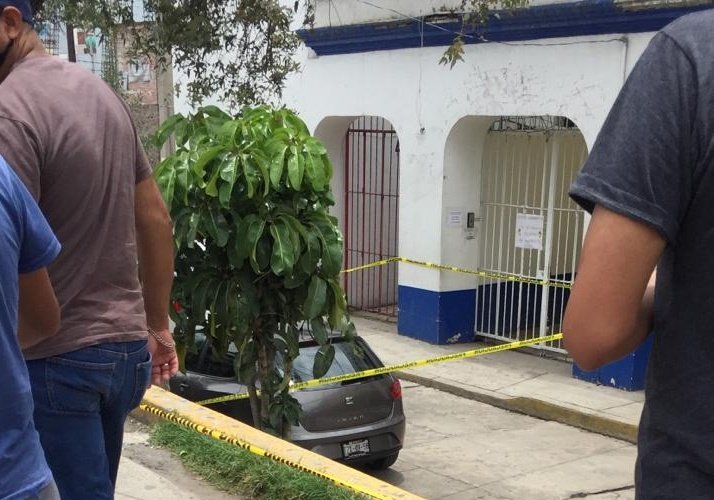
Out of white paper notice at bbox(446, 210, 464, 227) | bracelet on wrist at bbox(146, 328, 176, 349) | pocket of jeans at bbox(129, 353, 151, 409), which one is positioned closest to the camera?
pocket of jeans at bbox(129, 353, 151, 409)

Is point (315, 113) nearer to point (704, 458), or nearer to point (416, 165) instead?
point (416, 165)

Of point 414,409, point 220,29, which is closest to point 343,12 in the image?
point 220,29

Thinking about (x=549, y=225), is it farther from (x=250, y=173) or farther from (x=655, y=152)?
(x=655, y=152)

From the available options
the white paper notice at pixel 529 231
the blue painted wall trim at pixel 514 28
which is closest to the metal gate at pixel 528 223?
the white paper notice at pixel 529 231

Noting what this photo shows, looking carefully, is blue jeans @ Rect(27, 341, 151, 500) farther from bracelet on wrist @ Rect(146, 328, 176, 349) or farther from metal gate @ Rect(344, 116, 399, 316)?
metal gate @ Rect(344, 116, 399, 316)

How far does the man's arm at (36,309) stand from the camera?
1.97m

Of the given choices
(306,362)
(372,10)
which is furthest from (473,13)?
(306,362)

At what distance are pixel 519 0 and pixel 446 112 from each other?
1.96m

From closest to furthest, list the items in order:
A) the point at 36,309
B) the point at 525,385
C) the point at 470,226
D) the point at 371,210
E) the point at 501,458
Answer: the point at 36,309, the point at 501,458, the point at 525,385, the point at 470,226, the point at 371,210

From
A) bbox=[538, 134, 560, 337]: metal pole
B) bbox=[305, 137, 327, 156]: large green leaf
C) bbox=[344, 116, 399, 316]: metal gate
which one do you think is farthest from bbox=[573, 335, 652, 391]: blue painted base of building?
bbox=[305, 137, 327, 156]: large green leaf

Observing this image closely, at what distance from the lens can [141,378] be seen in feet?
7.99

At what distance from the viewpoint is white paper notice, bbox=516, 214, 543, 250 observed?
10.4 m

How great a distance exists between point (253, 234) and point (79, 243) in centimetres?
255

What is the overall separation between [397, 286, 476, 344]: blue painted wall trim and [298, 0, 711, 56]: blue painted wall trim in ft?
10.3
